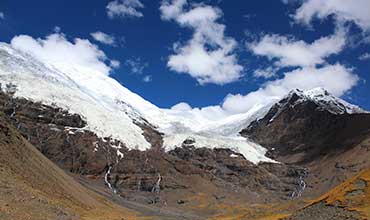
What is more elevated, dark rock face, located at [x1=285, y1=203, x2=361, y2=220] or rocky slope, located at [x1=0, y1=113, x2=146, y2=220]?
dark rock face, located at [x1=285, y1=203, x2=361, y2=220]

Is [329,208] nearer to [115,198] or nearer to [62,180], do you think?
[62,180]

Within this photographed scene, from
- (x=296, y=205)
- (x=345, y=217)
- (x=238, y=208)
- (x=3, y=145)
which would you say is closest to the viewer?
(x=345, y=217)

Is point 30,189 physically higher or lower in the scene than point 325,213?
lower

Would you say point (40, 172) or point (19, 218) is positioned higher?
point (40, 172)

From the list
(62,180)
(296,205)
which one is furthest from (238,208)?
(62,180)

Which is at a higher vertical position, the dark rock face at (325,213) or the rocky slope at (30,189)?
the dark rock face at (325,213)

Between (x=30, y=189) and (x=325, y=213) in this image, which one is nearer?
(x=325, y=213)

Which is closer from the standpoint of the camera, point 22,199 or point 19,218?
point 19,218

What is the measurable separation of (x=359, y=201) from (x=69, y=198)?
67389 mm

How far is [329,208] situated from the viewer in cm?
6462

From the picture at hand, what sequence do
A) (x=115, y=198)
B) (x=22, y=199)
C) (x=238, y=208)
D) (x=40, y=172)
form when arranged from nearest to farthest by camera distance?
(x=22, y=199) < (x=40, y=172) < (x=115, y=198) < (x=238, y=208)

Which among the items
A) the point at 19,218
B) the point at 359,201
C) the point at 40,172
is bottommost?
the point at 19,218

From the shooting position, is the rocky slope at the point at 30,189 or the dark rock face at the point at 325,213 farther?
the rocky slope at the point at 30,189

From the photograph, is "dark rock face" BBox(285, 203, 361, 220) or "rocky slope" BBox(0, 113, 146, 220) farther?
"rocky slope" BBox(0, 113, 146, 220)
